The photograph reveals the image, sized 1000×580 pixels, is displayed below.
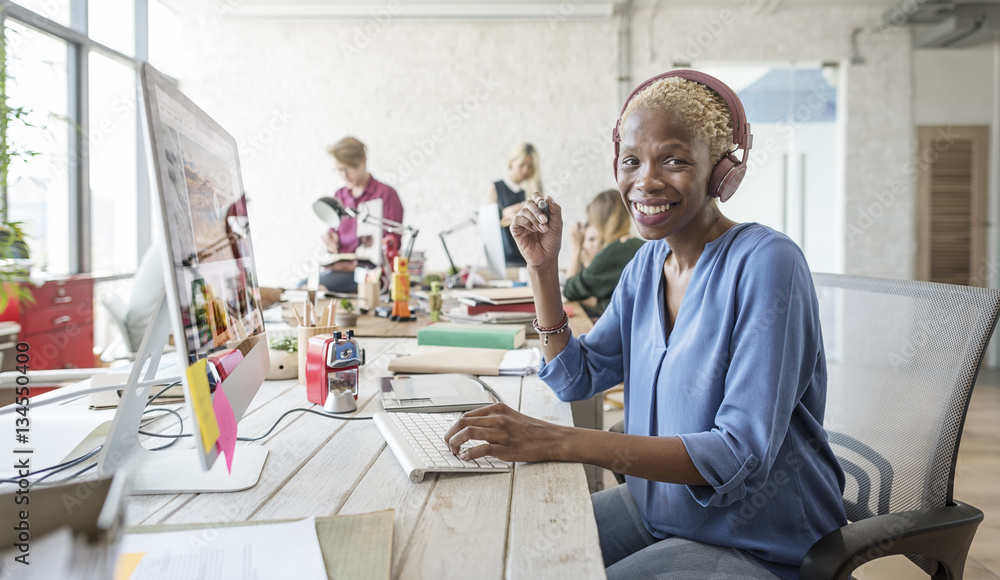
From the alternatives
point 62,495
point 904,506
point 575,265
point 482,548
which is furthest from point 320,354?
point 575,265

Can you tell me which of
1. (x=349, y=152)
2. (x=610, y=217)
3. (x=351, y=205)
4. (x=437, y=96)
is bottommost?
(x=610, y=217)

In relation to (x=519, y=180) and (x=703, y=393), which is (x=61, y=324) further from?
(x=703, y=393)

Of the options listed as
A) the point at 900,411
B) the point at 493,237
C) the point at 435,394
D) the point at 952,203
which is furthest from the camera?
the point at 952,203

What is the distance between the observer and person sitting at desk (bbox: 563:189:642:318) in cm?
309

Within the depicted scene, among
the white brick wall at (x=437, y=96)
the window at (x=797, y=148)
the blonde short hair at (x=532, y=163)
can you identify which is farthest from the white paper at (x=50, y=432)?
the window at (x=797, y=148)

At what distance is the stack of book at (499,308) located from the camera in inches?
83.4

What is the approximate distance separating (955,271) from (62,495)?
6.81 meters

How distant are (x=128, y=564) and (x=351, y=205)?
3.88m

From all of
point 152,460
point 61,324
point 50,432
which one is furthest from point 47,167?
point 152,460

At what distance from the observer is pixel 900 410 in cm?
108

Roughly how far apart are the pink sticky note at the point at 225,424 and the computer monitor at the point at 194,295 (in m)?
0.01

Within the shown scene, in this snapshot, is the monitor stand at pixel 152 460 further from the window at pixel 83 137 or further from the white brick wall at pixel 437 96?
the white brick wall at pixel 437 96

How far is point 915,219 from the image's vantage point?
5.74 m

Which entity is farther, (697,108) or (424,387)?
(424,387)
